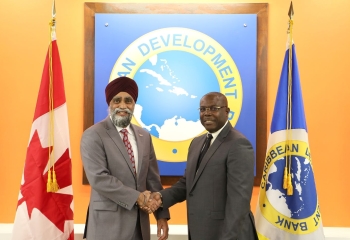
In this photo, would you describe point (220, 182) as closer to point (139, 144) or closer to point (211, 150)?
point (211, 150)

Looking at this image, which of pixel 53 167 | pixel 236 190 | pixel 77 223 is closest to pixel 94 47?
pixel 53 167

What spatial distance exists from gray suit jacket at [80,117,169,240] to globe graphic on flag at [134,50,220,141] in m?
0.73

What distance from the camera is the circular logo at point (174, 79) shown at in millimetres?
3361

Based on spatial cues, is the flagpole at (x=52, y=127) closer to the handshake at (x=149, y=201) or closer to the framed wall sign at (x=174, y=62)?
the framed wall sign at (x=174, y=62)

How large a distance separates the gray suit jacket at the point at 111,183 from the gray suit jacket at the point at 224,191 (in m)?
0.35

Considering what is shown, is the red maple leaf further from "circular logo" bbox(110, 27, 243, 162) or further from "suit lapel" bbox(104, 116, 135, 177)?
"circular logo" bbox(110, 27, 243, 162)

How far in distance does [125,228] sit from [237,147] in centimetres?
86

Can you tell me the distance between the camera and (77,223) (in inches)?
136

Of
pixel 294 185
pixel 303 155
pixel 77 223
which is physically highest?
pixel 303 155

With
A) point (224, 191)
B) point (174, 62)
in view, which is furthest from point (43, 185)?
point (174, 62)

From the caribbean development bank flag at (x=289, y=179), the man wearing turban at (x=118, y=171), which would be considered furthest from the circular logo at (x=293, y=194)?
the man wearing turban at (x=118, y=171)

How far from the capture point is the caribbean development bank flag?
2785mm

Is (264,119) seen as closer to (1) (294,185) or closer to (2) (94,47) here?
(1) (294,185)

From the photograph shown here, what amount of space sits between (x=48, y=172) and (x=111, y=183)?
1.96ft
